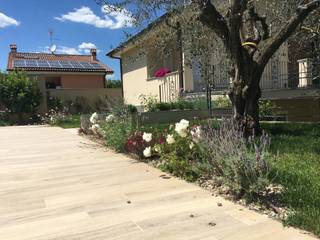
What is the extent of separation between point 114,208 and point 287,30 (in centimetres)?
510

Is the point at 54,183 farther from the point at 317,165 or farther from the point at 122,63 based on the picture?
the point at 122,63

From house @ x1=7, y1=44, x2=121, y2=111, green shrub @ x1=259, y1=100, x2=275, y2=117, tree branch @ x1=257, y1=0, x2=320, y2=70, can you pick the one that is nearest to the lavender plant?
tree branch @ x1=257, y1=0, x2=320, y2=70

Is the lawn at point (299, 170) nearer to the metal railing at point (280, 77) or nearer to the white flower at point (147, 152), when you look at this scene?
the white flower at point (147, 152)


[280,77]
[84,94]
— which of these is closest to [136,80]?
[84,94]

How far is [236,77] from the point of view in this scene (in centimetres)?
895

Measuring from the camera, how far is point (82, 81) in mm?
33750

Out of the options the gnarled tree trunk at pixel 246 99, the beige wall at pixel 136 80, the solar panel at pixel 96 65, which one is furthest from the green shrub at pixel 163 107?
the solar panel at pixel 96 65

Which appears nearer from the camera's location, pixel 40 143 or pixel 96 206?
pixel 96 206

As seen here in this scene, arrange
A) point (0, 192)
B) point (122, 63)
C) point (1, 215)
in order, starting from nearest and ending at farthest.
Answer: point (1, 215), point (0, 192), point (122, 63)

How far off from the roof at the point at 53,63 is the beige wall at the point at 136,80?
773cm

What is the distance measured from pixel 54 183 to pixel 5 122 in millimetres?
15412

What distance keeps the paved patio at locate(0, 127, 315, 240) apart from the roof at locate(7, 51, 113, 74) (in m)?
23.7

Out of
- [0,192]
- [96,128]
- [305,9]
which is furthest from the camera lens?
[96,128]

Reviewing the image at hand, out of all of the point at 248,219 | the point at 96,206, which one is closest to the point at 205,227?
the point at 248,219
